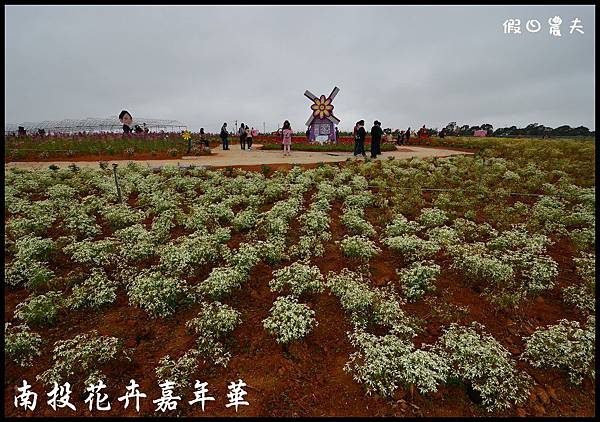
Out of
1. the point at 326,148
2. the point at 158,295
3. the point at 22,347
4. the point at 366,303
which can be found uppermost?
the point at 326,148

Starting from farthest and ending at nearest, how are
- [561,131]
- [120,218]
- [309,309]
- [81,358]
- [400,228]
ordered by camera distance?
[561,131] → [120,218] → [400,228] → [309,309] → [81,358]

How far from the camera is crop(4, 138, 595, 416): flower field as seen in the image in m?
4.40

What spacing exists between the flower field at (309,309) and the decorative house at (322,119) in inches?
949

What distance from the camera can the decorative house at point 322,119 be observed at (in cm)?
3259

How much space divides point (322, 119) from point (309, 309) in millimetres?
29775

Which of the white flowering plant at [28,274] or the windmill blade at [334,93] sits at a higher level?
the windmill blade at [334,93]

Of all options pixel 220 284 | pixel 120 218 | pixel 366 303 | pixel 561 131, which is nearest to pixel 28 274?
pixel 120 218

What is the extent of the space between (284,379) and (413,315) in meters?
2.48

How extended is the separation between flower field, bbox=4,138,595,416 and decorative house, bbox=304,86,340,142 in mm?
24101

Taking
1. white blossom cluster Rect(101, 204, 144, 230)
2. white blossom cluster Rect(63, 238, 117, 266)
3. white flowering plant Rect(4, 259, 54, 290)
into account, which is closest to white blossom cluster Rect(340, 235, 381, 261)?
white blossom cluster Rect(63, 238, 117, 266)

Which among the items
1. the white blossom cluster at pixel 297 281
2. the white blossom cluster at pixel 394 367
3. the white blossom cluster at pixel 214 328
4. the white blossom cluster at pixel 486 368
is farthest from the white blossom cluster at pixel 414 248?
the white blossom cluster at pixel 214 328

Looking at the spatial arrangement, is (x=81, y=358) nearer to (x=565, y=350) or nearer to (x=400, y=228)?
(x=565, y=350)

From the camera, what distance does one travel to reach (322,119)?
110 feet

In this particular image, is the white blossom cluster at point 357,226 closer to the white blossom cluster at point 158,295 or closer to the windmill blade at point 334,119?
the white blossom cluster at point 158,295
